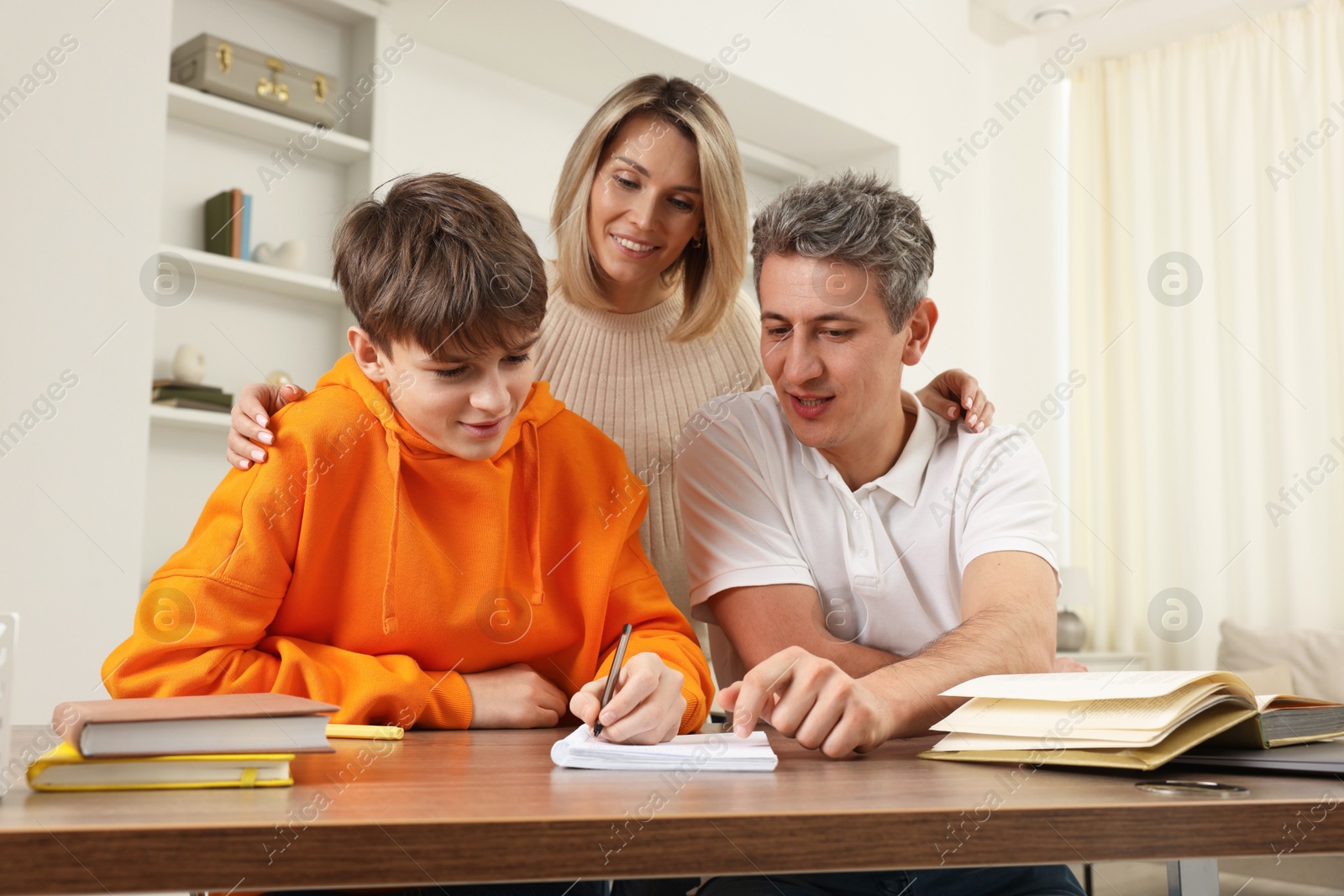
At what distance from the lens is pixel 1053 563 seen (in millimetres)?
1458

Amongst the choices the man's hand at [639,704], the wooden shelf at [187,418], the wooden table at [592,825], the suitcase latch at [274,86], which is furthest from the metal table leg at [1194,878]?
the suitcase latch at [274,86]

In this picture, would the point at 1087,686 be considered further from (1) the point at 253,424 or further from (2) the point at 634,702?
(1) the point at 253,424

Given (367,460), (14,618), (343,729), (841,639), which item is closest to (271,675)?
(343,729)

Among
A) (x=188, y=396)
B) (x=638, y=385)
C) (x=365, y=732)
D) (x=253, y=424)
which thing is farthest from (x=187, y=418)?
(x=365, y=732)

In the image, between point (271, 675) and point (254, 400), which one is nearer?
point (271, 675)

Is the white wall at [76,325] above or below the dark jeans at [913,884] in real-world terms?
above

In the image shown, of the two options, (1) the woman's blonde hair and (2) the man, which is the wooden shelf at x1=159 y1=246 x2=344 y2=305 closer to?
(1) the woman's blonde hair

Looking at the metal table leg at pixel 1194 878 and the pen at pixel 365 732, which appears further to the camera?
the pen at pixel 365 732

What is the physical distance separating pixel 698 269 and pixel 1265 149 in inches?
142

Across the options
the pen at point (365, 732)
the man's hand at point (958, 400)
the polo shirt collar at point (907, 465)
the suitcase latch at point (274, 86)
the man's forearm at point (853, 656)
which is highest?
the suitcase latch at point (274, 86)

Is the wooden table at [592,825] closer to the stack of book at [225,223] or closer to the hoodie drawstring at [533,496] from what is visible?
the hoodie drawstring at [533,496]

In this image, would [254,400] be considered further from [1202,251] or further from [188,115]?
[1202,251]

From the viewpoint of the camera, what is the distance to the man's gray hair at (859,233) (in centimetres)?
147

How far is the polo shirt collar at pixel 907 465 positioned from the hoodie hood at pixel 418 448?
1.29 ft
